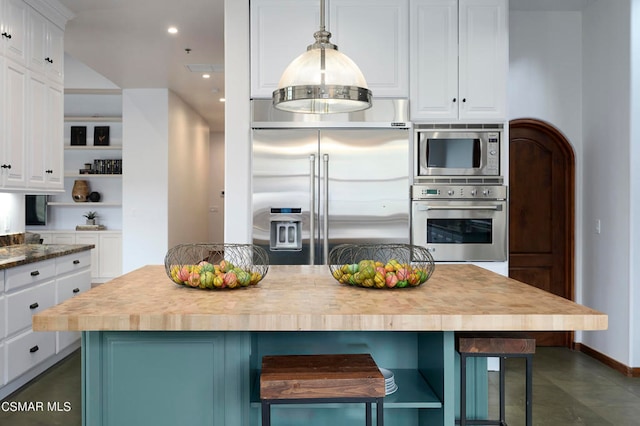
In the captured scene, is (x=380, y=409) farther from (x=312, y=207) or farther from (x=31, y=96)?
(x=31, y=96)

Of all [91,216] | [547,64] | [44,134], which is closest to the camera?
[44,134]

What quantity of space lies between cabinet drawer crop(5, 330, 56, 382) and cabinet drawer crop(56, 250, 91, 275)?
1.65 feet

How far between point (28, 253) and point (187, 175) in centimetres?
534

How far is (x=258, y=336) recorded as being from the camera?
7.75 ft

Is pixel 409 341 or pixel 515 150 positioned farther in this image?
pixel 515 150

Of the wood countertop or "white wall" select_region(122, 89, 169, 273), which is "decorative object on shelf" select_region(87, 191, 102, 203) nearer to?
"white wall" select_region(122, 89, 169, 273)

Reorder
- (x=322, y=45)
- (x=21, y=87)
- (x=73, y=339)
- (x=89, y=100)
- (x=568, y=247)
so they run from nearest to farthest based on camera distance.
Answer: (x=322, y=45) < (x=21, y=87) < (x=73, y=339) < (x=568, y=247) < (x=89, y=100)

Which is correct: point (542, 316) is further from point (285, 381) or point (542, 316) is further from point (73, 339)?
point (73, 339)

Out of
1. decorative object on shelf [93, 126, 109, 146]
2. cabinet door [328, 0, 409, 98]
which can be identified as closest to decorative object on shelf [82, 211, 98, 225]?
decorative object on shelf [93, 126, 109, 146]

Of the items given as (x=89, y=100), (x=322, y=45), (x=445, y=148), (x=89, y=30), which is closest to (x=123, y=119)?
(x=89, y=100)

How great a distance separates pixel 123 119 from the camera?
775 centimetres

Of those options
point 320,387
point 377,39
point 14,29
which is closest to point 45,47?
point 14,29

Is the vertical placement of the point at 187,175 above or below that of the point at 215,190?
above

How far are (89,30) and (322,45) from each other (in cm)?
360
